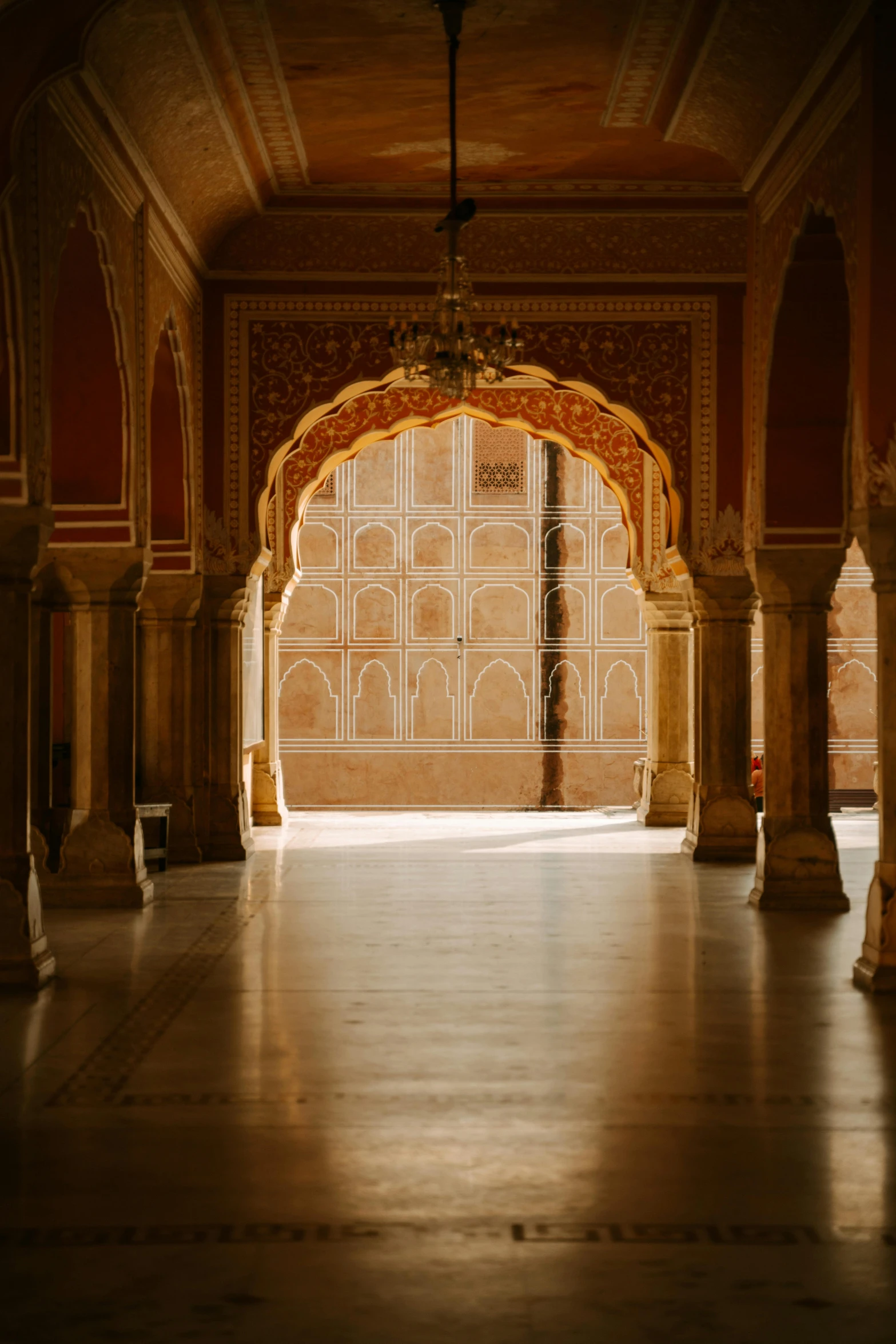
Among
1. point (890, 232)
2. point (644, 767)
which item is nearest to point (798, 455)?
point (890, 232)

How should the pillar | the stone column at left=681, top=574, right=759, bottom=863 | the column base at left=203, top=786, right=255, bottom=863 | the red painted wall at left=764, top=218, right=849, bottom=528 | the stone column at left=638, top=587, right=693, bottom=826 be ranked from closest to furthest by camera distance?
the pillar, the red painted wall at left=764, top=218, right=849, bottom=528, the stone column at left=681, top=574, right=759, bottom=863, the column base at left=203, top=786, right=255, bottom=863, the stone column at left=638, top=587, right=693, bottom=826

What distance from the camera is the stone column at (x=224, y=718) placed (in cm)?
1002

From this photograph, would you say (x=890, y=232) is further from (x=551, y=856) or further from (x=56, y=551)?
(x=551, y=856)

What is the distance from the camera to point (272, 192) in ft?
30.2

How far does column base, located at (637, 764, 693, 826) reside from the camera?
12.5 metres

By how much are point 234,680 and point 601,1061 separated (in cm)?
602

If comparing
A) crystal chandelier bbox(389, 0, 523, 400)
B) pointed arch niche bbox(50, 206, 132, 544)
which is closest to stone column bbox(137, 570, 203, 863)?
pointed arch niche bbox(50, 206, 132, 544)

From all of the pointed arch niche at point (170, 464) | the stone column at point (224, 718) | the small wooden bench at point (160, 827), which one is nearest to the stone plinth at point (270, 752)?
the stone column at point (224, 718)

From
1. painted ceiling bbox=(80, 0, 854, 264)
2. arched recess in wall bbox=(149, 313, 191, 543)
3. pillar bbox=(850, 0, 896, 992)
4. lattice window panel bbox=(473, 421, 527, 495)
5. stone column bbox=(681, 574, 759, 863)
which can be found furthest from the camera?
lattice window panel bbox=(473, 421, 527, 495)

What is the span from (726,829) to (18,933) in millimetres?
5443

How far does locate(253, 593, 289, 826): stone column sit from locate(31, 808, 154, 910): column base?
4.77 m

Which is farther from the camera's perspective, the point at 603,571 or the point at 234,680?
the point at 603,571

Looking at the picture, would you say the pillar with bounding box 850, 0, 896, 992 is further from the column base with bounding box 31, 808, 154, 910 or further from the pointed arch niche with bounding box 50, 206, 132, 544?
the column base with bounding box 31, 808, 154, 910

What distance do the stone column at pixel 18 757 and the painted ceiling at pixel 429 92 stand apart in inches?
71.8
